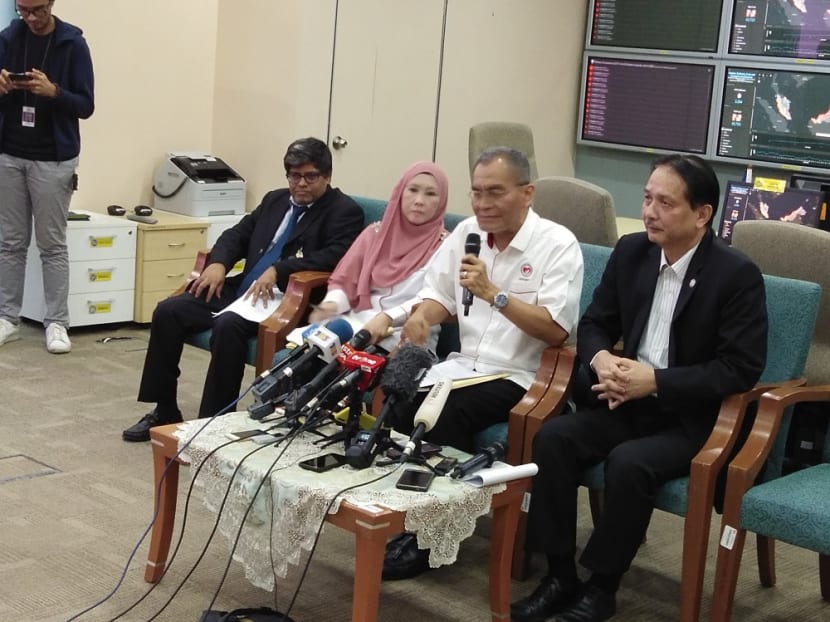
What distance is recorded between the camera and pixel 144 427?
14.2 ft

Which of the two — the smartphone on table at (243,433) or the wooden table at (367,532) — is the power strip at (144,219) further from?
the smartphone on table at (243,433)

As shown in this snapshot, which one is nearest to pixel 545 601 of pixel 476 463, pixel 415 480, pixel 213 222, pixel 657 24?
pixel 476 463

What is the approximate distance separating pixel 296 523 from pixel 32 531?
1.14 m

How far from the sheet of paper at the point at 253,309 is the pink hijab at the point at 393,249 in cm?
27

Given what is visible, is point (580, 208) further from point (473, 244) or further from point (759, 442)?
point (759, 442)

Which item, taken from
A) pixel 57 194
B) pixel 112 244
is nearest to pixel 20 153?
pixel 57 194

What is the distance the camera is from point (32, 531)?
3.40 meters

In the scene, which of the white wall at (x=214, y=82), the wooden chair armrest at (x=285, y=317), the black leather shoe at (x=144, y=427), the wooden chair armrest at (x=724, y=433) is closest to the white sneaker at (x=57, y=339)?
the white wall at (x=214, y=82)

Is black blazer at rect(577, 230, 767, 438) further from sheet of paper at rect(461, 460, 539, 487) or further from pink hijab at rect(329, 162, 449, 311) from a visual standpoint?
pink hijab at rect(329, 162, 449, 311)

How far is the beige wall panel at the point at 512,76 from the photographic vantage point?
694 cm

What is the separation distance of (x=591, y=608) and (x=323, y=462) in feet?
2.69

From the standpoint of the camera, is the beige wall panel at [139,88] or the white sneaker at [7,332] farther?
the beige wall panel at [139,88]

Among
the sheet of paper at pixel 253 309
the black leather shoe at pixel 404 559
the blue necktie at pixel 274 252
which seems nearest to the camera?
the black leather shoe at pixel 404 559

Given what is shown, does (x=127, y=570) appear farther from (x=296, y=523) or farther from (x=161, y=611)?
(x=296, y=523)
